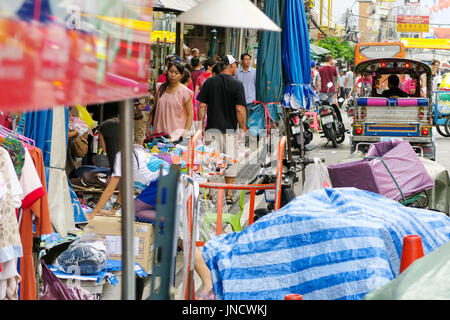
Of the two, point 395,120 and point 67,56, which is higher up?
point 67,56

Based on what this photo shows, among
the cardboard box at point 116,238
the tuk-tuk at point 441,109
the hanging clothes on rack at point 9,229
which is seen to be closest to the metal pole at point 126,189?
the hanging clothes on rack at point 9,229

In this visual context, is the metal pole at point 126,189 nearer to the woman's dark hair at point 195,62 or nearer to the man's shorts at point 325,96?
the woman's dark hair at point 195,62

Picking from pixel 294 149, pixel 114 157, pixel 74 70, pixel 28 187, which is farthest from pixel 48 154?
pixel 294 149

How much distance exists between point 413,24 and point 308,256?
95.4 metres

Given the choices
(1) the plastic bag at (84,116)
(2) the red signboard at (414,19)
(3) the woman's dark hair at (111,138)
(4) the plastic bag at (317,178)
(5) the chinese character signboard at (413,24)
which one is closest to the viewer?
(4) the plastic bag at (317,178)

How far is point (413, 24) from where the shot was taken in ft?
309

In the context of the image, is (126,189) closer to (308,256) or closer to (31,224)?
(308,256)

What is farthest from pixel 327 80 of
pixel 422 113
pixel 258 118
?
pixel 258 118

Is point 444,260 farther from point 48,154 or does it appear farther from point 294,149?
point 294,149

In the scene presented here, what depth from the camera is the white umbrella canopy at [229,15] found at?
11.8 ft

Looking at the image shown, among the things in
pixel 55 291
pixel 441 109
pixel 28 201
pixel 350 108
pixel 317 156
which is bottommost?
pixel 317 156

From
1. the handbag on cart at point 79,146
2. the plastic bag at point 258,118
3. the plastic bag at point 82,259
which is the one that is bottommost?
the plastic bag at point 82,259

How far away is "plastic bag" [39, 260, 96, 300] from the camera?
538 cm

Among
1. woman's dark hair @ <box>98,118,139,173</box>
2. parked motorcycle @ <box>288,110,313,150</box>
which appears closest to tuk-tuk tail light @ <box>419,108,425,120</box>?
parked motorcycle @ <box>288,110,313,150</box>
